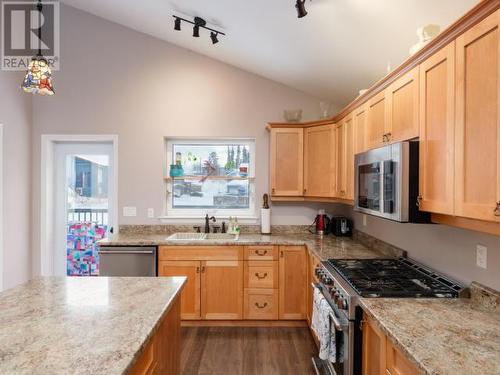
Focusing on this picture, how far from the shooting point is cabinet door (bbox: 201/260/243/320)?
3.17 meters

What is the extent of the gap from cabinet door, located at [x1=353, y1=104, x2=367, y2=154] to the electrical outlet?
107 cm

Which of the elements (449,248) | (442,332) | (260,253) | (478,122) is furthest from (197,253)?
(478,122)

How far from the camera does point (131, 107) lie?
3.71 m

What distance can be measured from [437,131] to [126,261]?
115 inches

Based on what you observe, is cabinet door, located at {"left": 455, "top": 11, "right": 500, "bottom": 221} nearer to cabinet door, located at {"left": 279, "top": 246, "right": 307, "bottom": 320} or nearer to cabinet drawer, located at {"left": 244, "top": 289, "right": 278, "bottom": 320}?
cabinet door, located at {"left": 279, "top": 246, "right": 307, "bottom": 320}

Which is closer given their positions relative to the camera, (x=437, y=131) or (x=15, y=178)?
(x=437, y=131)

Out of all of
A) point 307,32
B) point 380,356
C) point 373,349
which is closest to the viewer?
point 380,356

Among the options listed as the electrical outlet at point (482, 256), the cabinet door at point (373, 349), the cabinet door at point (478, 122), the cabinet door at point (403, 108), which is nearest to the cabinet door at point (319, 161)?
the cabinet door at point (403, 108)

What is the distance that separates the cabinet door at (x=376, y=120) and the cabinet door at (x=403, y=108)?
8cm

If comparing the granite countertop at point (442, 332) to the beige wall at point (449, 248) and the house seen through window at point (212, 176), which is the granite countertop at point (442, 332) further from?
the house seen through window at point (212, 176)

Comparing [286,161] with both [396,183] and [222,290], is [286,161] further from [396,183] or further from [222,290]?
[396,183]

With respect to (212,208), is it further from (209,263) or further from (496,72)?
(496,72)

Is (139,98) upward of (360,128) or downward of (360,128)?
upward

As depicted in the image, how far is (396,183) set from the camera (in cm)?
171
